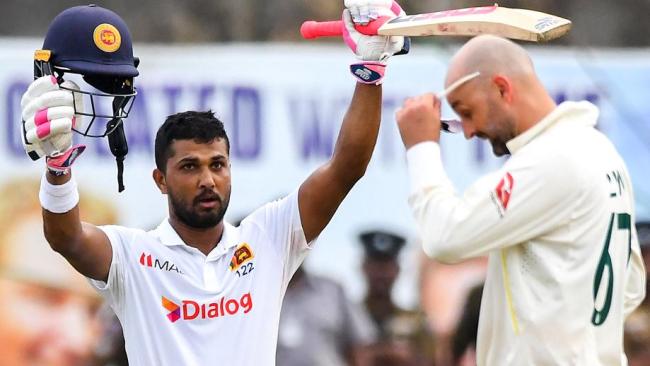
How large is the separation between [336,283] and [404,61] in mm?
1302

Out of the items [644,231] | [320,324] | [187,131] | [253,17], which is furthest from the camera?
[253,17]

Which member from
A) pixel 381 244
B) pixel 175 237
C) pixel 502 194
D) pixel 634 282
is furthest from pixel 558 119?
pixel 381 244

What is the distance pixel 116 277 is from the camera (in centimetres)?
479

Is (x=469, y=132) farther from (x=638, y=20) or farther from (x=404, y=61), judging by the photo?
(x=638, y=20)

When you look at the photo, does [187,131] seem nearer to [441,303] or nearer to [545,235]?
[545,235]

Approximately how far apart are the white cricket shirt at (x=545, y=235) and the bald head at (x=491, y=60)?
0.54 ft

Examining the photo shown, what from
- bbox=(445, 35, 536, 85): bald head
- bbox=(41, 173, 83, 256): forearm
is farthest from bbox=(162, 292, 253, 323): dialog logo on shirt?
bbox=(445, 35, 536, 85): bald head

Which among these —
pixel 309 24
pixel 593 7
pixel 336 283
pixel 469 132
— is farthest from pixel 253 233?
pixel 593 7

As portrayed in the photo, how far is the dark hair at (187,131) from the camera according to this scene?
497cm

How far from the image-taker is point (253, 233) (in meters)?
4.95

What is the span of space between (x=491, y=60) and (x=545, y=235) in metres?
0.51

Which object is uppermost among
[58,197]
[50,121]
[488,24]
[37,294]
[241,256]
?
[488,24]

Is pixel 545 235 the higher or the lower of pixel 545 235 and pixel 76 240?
the higher

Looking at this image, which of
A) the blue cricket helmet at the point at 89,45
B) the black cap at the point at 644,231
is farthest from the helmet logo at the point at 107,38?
the black cap at the point at 644,231
